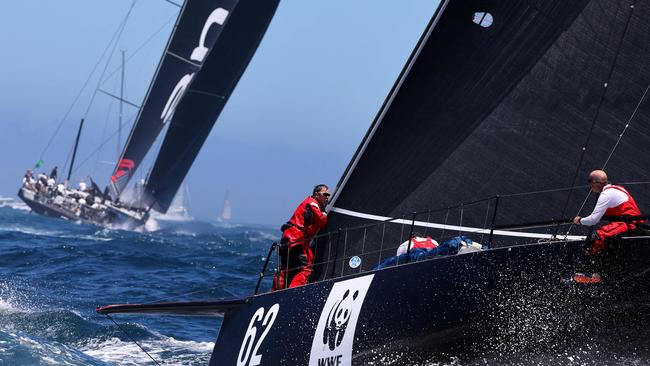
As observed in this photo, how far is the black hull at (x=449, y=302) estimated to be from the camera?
5.92m

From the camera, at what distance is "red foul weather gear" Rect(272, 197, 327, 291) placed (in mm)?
8070

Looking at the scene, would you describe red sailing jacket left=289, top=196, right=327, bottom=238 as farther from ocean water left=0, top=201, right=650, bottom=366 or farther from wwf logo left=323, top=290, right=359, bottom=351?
ocean water left=0, top=201, right=650, bottom=366

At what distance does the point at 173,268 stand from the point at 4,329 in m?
7.79

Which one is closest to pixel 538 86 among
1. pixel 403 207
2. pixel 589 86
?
pixel 589 86

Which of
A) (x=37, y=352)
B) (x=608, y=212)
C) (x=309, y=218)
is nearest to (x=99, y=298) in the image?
(x=37, y=352)

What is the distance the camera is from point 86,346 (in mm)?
9875

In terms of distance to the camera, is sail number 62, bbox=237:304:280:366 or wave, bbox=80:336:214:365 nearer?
sail number 62, bbox=237:304:280:366

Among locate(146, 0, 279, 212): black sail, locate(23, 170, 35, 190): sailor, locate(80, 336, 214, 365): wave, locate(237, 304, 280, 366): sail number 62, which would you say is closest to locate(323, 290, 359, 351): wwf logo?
locate(237, 304, 280, 366): sail number 62

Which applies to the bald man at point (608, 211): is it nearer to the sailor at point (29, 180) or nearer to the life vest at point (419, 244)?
the life vest at point (419, 244)

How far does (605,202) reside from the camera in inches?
235

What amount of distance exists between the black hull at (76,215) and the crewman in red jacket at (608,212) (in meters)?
32.5

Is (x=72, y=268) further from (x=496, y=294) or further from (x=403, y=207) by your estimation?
(x=496, y=294)

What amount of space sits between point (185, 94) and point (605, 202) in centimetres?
2667

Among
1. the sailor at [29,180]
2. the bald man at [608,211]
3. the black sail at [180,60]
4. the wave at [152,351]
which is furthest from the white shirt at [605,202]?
the sailor at [29,180]
